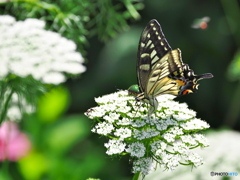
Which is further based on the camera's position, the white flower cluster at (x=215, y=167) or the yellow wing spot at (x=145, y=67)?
the white flower cluster at (x=215, y=167)

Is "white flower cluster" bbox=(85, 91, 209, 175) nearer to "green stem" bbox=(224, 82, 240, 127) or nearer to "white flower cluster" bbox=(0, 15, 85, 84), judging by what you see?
"white flower cluster" bbox=(0, 15, 85, 84)

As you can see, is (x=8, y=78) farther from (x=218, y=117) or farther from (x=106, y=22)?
(x=218, y=117)

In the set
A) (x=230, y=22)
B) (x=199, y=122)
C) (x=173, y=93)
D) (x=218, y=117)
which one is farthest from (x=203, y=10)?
(x=199, y=122)

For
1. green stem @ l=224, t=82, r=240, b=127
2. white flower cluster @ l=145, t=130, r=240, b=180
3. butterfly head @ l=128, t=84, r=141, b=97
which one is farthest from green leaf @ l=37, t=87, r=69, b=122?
green stem @ l=224, t=82, r=240, b=127

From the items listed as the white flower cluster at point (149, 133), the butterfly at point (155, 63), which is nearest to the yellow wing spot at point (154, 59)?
the butterfly at point (155, 63)

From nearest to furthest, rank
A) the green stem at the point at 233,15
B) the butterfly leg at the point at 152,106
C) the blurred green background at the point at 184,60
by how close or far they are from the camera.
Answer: the butterfly leg at the point at 152,106 < the green stem at the point at 233,15 < the blurred green background at the point at 184,60

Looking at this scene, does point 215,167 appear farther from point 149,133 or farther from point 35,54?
point 35,54

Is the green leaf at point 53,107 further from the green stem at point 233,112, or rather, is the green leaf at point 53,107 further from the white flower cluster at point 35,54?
the green stem at point 233,112
